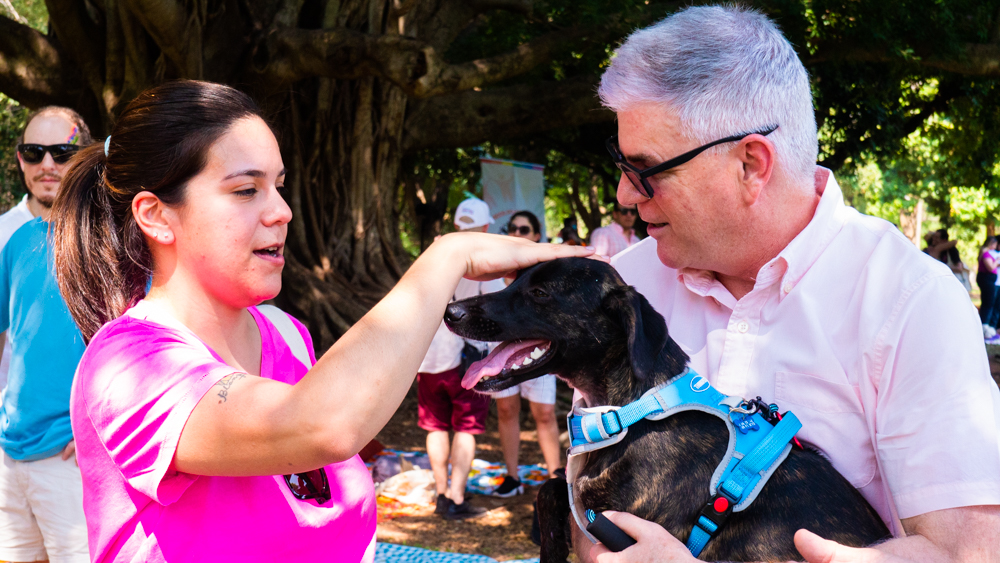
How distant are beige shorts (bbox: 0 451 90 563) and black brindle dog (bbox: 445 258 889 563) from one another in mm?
1872

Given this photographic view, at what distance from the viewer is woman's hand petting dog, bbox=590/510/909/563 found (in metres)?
1.68

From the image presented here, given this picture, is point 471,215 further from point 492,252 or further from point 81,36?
point 492,252

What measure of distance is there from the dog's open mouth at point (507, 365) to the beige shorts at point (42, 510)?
1.87 meters

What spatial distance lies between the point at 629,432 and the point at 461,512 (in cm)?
472

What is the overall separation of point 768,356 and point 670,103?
74cm

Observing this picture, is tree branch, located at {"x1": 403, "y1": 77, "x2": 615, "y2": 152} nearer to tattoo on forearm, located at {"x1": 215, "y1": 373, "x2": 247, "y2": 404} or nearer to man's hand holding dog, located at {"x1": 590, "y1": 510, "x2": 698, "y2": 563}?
man's hand holding dog, located at {"x1": 590, "y1": 510, "x2": 698, "y2": 563}

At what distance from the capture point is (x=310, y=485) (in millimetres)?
1812

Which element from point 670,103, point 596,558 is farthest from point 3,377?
point 670,103

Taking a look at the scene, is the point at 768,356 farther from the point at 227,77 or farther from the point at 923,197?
the point at 923,197

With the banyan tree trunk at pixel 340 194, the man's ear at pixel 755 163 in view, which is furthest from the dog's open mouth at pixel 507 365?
the banyan tree trunk at pixel 340 194

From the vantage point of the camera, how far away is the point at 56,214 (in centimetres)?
192

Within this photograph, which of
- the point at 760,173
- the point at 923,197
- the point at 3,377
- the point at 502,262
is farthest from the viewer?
the point at 923,197

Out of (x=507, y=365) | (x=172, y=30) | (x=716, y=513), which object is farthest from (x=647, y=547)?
(x=172, y=30)

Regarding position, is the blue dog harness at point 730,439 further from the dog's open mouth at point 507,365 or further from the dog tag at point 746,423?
the dog's open mouth at point 507,365
